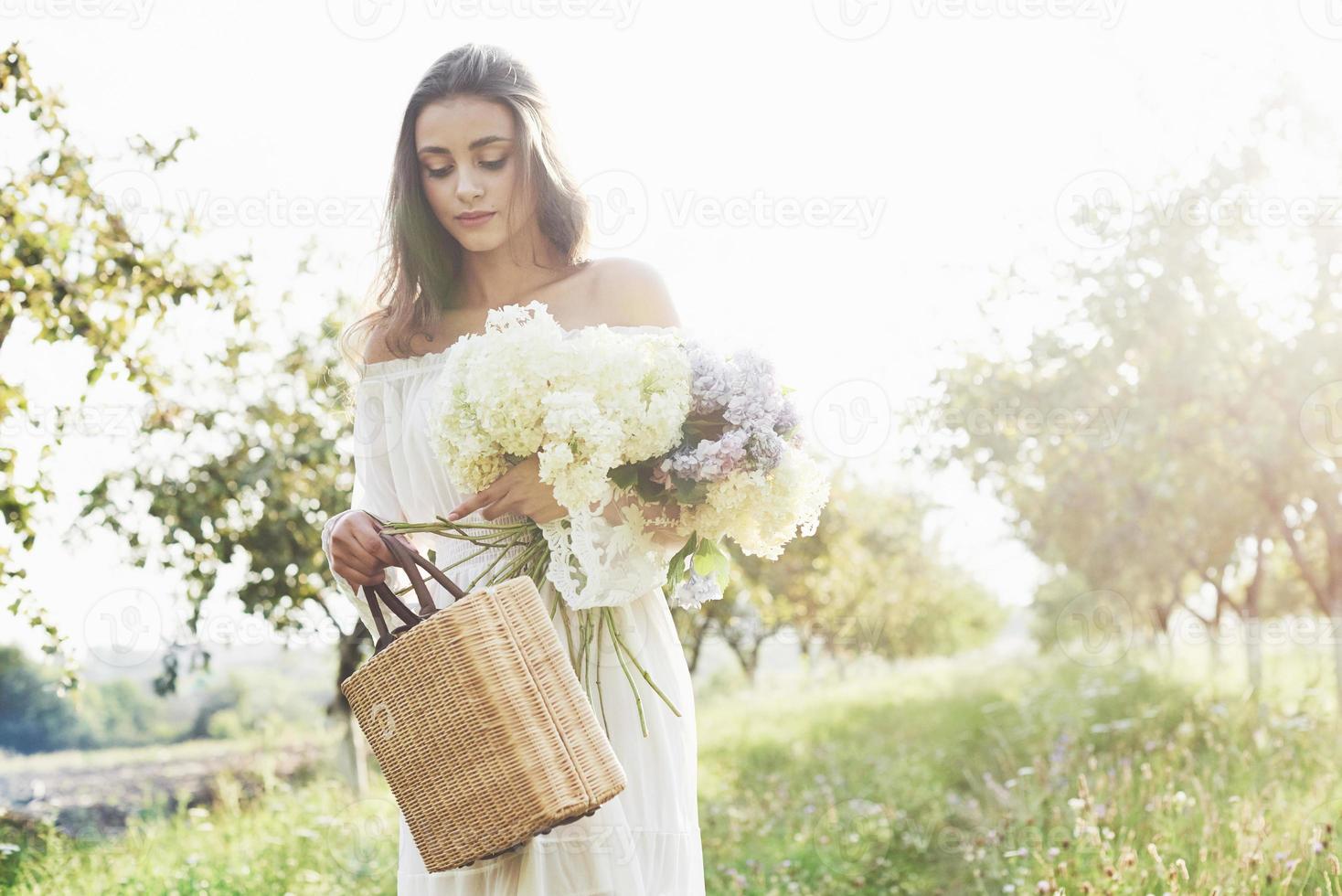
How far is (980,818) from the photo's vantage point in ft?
23.1

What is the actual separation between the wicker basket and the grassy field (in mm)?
2143

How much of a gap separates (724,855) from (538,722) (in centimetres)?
504

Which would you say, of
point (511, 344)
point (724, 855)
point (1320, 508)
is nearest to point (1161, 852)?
point (724, 855)

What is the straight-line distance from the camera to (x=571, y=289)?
132 inches

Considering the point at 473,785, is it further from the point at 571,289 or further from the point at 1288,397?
the point at 1288,397

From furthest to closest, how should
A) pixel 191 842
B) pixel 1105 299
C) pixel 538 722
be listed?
pixel 1105 299, pixel 191 842, pixel 538 722

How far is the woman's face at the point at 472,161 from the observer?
3221mm

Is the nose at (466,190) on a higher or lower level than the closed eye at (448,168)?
lower

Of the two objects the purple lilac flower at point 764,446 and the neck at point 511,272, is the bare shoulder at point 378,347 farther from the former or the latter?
the purple lilac flower at point 764,446

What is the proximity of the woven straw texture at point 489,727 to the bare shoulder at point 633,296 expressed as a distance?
938 millimetres

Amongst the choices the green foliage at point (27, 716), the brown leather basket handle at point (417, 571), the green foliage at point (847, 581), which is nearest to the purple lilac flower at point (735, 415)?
the brown leather basket handle at point (417, 571)

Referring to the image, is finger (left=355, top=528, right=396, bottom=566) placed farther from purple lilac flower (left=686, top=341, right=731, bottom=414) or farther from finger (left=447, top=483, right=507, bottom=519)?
purple lilac flower (left=686, top=341, right=731, bottom=414)

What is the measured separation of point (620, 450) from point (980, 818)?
5.16m

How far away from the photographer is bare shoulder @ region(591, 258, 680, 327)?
327cm
